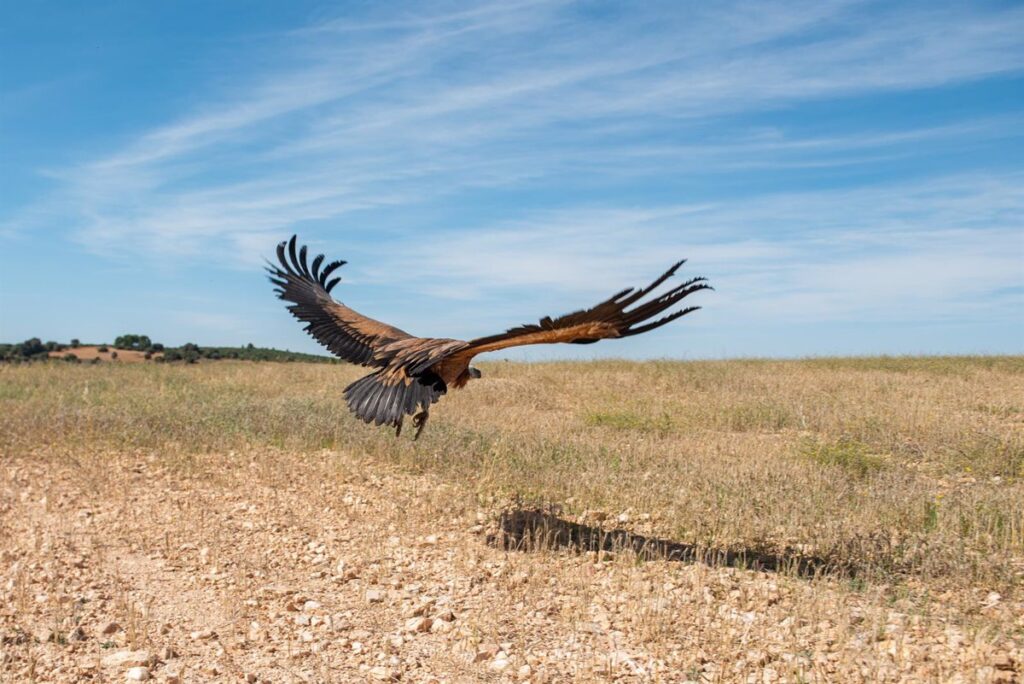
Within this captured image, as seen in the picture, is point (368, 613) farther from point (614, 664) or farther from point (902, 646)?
point (902, 646)

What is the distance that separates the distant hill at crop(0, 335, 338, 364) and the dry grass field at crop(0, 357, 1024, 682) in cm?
1269

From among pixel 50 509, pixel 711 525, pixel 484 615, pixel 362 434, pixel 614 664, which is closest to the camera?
pixel 614 664

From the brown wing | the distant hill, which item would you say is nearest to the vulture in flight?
the brown wing

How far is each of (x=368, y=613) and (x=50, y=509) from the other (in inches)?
181

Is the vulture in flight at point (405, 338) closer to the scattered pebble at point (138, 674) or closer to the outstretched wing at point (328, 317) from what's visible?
the outstretched wing at point (328, 317)

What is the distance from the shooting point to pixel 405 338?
27.1 ft

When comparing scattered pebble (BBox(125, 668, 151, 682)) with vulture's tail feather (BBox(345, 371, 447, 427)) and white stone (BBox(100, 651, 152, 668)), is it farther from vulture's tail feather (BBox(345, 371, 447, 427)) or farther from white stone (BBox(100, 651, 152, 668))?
vulture's tail feather (BBox(345, 371, 447, 427))

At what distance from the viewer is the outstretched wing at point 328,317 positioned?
8.66 m

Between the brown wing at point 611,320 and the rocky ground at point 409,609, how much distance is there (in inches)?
73.0

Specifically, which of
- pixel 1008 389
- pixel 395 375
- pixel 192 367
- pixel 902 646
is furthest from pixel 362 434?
pixel 192 367

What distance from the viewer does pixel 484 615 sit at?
562cm

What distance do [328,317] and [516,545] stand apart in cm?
371

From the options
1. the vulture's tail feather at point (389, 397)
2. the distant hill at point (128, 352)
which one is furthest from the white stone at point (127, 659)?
the distant hill at point (128, 352)

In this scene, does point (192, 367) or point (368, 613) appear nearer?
point (368, 613)
